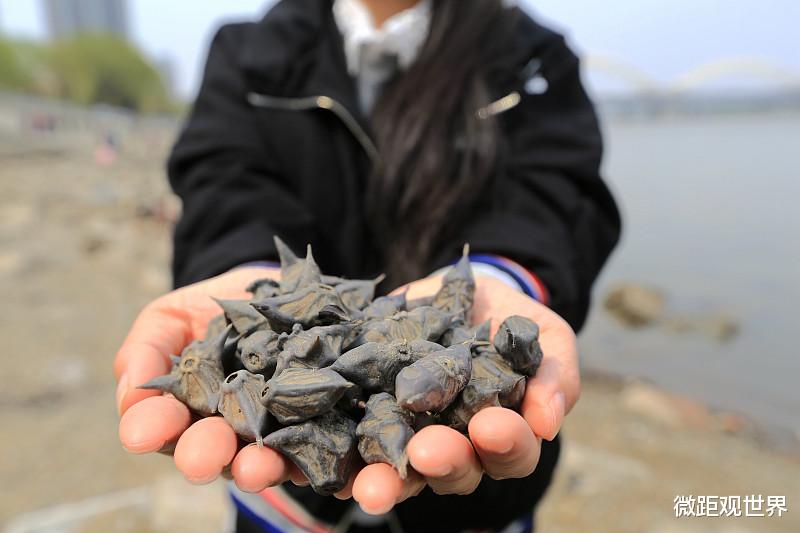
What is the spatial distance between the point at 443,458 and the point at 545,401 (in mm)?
Answer: 265

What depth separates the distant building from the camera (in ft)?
242

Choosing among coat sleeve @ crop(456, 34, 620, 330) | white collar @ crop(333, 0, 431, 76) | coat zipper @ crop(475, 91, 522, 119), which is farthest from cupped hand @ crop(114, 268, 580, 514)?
white collar @ crop(333, 0, 431, 76)

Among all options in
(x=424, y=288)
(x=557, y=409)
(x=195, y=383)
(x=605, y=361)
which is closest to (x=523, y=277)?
(x=424, y=288)

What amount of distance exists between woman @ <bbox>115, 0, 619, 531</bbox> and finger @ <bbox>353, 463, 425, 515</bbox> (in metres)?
0.56

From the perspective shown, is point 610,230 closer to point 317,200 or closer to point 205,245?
point 317,200

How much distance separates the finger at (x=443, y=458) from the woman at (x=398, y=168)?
1.70 feet

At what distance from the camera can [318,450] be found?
110 cm

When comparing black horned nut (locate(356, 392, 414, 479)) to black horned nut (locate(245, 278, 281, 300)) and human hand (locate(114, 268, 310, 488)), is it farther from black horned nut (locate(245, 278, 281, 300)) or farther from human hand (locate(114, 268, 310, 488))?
black horned nut (locate(245, 278, 281, 300))

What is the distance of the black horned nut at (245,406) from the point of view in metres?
1.12

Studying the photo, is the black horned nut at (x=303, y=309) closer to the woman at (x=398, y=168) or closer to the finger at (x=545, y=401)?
the woman at (x=398, y=168)

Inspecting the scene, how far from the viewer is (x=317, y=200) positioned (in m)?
2.07

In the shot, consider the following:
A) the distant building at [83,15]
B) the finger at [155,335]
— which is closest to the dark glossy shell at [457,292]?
the finger at [155,335]

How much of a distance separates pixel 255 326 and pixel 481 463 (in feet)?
1.87

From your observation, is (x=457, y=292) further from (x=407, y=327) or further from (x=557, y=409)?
(x=557, y=409)
